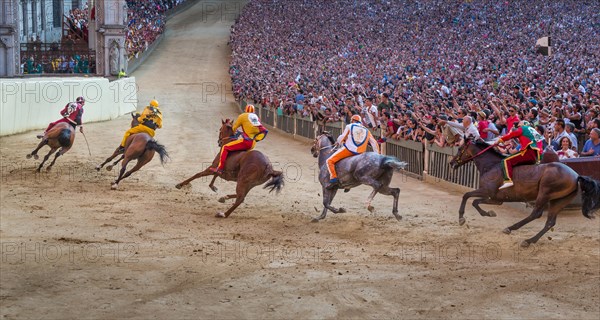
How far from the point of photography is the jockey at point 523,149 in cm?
1307

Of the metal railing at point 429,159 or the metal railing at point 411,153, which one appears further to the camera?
the metal railing at point 411,153

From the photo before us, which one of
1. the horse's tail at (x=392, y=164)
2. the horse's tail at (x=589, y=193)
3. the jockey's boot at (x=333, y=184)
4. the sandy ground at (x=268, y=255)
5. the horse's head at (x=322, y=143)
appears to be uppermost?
the horse's head at (x=322, y=143)

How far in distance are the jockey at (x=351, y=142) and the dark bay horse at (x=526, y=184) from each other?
6.57ft

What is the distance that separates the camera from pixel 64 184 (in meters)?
19.7

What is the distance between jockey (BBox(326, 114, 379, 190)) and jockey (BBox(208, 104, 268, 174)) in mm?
1514

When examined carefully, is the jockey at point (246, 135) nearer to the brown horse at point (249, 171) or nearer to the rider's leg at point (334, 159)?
the brown horse at point (249, 171)

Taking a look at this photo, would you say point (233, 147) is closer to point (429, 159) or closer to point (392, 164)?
point (392, 164)

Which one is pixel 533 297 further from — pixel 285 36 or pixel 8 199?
pixel 285 36

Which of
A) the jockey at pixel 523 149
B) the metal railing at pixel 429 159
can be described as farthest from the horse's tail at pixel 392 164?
the metal railing at pixel 429 159

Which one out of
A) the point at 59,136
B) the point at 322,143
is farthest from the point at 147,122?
the point at 322,143

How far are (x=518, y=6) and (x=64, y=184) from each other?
136 ft

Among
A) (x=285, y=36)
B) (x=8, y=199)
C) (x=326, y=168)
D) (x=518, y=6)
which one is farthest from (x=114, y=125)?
(x=518, y=6)

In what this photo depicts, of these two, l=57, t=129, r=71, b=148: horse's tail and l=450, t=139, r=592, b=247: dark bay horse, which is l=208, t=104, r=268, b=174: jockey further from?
l=57, t=129, r=71, b=148: horse's tail

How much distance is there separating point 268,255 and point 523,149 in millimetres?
4666
